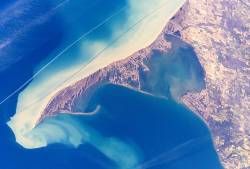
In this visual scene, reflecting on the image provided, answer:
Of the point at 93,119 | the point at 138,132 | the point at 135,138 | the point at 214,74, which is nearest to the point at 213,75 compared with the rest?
the point at 214,74

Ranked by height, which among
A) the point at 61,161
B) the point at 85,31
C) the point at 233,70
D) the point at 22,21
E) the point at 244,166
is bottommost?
the point at 244,166

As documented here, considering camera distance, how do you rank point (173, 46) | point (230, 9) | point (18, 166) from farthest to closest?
point (230, 9) < point (173, 46) < point (18, 166)

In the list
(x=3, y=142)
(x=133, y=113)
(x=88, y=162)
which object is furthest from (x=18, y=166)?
(x=133, y=113)

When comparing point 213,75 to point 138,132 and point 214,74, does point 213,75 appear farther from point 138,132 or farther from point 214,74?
point 138,132

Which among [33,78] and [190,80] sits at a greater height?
[33,78]

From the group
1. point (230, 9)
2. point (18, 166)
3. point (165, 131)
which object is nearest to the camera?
point (18, 166)

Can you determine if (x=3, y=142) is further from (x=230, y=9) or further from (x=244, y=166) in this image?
(x=230, y=9)

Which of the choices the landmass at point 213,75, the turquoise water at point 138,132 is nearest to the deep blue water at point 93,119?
the turquoise water at point 138,132
